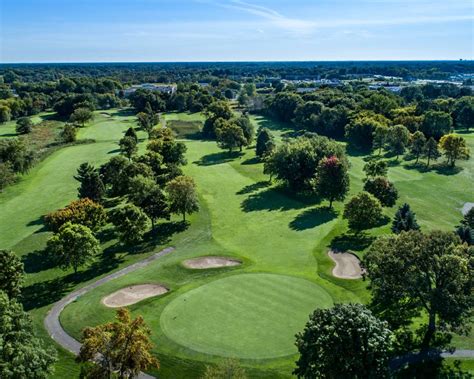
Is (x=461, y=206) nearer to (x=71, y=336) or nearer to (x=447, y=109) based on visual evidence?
(x=71, y=336)

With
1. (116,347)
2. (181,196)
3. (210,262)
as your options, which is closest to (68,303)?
(210,262)

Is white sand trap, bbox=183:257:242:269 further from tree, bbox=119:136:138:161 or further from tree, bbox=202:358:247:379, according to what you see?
tree, bbox=119:136:138:161

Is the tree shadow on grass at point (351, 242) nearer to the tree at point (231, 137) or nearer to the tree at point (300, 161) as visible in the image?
the tree at point (300, 161)

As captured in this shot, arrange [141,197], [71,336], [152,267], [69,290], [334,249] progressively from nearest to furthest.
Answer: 1. [71,336]
2. [69,290]
3. [152,267]
4. [334,249]
5. [141,197]

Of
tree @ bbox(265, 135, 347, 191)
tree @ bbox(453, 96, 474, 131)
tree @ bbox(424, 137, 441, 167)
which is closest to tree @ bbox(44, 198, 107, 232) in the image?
tree @ bbox(265, 135, 347, 191)

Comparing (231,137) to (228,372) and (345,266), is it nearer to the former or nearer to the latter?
(345,266)

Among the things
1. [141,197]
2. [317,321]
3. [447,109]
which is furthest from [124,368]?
[447,109]

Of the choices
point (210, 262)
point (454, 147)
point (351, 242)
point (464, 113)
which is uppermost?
point (464, 113)

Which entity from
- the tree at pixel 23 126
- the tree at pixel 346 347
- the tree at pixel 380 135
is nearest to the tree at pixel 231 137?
the tree at pixel 380 135
